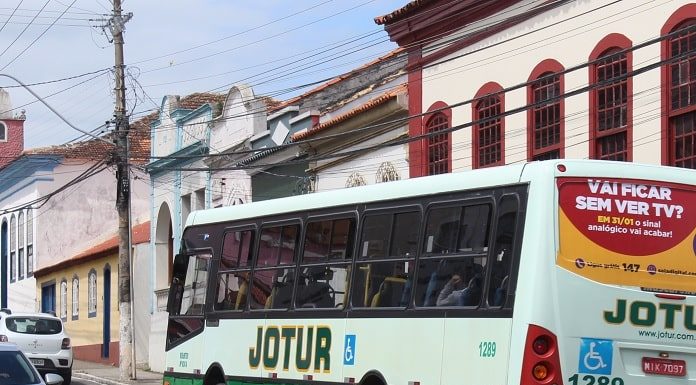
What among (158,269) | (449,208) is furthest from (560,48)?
(158,269)

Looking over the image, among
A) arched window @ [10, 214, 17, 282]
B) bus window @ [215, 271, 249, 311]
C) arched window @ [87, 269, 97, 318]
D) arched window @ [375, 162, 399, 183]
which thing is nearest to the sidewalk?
arched window @ [87, 269, 97, 318]

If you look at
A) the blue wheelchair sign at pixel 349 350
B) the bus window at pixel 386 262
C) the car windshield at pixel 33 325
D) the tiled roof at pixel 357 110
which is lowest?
the car windshield at pixel 33 325

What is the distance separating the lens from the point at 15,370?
14.1 metres

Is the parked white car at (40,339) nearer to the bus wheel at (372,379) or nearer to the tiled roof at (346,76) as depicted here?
the tiled roof at (346,76)

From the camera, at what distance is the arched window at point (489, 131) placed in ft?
77.1

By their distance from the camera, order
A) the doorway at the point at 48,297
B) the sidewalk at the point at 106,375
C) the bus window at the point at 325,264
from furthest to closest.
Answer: the doorway at the point at 48,297 → the sidewalk at the point at 106,375 → the bus window at the point at 325,264

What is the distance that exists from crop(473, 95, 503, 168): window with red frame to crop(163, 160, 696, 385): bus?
9066mm

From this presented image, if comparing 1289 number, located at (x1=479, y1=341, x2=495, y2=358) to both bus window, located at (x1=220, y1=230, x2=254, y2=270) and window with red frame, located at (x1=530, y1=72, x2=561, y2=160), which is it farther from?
window with red frame, located at (x1=530, y1=72, x2=561, y2=160)

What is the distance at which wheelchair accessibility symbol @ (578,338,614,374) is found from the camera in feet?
36.0

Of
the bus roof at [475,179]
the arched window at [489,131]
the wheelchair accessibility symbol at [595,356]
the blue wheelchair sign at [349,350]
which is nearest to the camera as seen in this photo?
the wheelchair accessibility symbol at [595,356]

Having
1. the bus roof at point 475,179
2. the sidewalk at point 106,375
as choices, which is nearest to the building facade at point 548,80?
the bus roof at point 475,179

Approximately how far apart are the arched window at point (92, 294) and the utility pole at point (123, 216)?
42.1 feet

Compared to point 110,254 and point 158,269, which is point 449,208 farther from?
point 110,254

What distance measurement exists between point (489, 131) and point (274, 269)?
30.8 ft
